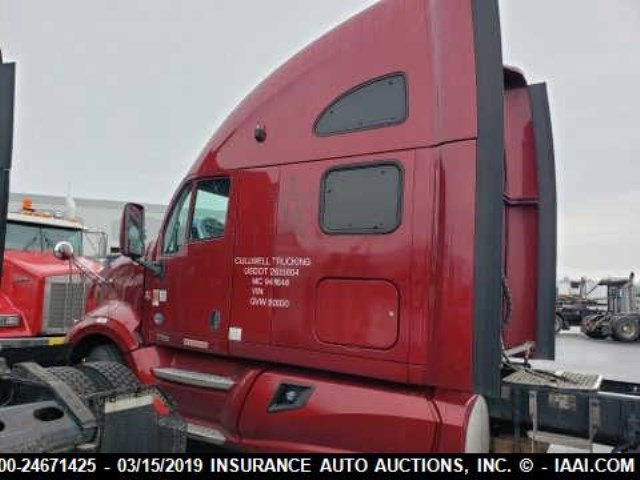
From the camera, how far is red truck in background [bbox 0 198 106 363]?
20.3 ft

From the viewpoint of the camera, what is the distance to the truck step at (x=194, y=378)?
4031mm

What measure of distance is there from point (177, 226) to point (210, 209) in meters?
0.48

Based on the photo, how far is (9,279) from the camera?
21.3 ft

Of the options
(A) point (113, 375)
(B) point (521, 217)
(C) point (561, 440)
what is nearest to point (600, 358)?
(B) point (521, 217)

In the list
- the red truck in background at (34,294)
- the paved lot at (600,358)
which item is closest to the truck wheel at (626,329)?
the paved lot at (600,358)

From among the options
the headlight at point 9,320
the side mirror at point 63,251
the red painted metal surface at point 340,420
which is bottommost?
the red painted metal surface at point 340,420

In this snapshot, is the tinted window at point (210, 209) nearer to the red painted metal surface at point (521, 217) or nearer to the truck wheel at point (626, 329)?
the red painted metal surface at point (521, 217)

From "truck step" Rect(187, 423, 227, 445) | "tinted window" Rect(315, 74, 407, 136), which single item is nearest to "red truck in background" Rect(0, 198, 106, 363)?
"truck step" Rect(187, 423, 227, 445)

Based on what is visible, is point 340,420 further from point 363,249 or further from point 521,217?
point 521,217

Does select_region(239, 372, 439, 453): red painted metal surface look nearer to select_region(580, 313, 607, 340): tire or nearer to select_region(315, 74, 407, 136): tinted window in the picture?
select_region(315, 74, 407, 136): tinted window

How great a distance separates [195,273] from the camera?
4.38m

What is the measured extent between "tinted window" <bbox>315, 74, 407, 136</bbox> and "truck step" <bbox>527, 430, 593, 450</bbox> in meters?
2.08

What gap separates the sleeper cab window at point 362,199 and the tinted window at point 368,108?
0.98 feet

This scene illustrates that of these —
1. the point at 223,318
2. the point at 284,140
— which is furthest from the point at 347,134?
the point at 223,318
